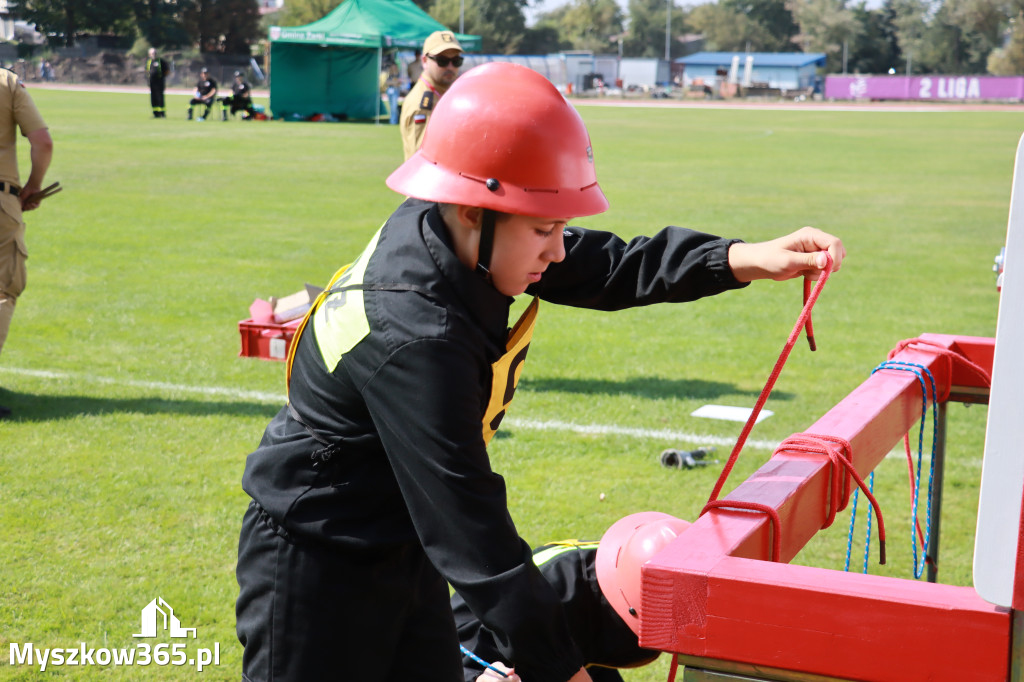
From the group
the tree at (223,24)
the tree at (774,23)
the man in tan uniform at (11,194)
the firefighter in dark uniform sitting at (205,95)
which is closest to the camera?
the man in tan uniform at (11,194)

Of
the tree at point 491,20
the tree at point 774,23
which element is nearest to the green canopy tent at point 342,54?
the tree at point 491,20

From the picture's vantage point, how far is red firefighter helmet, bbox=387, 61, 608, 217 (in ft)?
6.73

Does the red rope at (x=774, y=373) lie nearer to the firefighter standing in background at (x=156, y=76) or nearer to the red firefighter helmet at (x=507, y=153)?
the red firefighter helmet at (x=507, y=153)

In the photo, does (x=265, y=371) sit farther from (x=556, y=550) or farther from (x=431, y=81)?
(x=556, y=550)

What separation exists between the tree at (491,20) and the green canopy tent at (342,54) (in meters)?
72.2

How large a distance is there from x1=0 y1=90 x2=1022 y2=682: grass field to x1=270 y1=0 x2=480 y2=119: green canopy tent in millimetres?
16918

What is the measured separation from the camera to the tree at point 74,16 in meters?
80.1

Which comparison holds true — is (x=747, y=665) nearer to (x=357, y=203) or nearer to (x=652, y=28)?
(x=357, y=203)

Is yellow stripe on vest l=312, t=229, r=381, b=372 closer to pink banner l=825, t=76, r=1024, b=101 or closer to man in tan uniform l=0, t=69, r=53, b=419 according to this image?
man in tan uniform l=0, t=69, r=53, b=419

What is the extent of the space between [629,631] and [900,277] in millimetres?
9398

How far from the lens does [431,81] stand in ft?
26.8

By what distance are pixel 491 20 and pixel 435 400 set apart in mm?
122108

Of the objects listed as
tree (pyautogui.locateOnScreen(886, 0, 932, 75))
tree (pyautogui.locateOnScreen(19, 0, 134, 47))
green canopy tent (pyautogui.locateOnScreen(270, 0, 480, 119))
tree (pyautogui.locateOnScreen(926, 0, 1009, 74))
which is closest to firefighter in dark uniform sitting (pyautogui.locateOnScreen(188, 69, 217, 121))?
green canopy tent (pyautogui.locateOnScreen(270, 0, 480, 119))

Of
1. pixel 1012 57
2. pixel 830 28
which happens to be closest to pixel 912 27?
pixel 830 28
